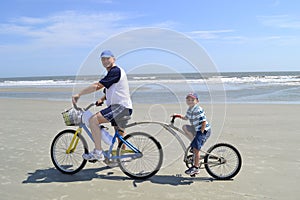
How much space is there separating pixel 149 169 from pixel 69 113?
1.59 meters

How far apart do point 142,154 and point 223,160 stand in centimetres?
129

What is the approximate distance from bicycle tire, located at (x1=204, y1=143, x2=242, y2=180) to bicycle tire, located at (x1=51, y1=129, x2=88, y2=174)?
6.60 feet

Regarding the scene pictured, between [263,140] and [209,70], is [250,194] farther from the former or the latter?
[263,140]

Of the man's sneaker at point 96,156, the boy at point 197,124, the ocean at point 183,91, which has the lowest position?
the man's sneaker at point 96,156

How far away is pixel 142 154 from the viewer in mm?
4844

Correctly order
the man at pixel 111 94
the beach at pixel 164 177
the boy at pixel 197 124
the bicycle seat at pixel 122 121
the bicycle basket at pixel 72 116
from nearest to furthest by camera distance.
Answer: the beach at pixel 164 177
the man at pixel 111 94
the boy at pixel 197 124
the bicycle seat at pixel 122 121
the bicycle basket at pixel 72 116

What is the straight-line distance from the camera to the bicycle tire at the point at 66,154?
16.7 ft

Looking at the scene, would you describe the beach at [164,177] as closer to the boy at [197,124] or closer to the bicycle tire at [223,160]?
the bicycle tire at [223,160]

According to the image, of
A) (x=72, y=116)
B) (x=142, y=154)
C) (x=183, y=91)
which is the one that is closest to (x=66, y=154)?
(x=72, y=116)

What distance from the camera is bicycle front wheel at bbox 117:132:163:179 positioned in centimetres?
478

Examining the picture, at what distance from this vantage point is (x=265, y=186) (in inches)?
177

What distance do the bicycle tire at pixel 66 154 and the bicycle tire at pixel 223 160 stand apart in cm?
201

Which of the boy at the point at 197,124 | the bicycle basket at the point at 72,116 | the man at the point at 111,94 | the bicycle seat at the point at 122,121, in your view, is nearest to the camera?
the man at the point at 111,94

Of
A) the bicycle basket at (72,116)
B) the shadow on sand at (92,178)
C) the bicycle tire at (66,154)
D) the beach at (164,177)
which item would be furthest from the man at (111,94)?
the beach at (164,177)
